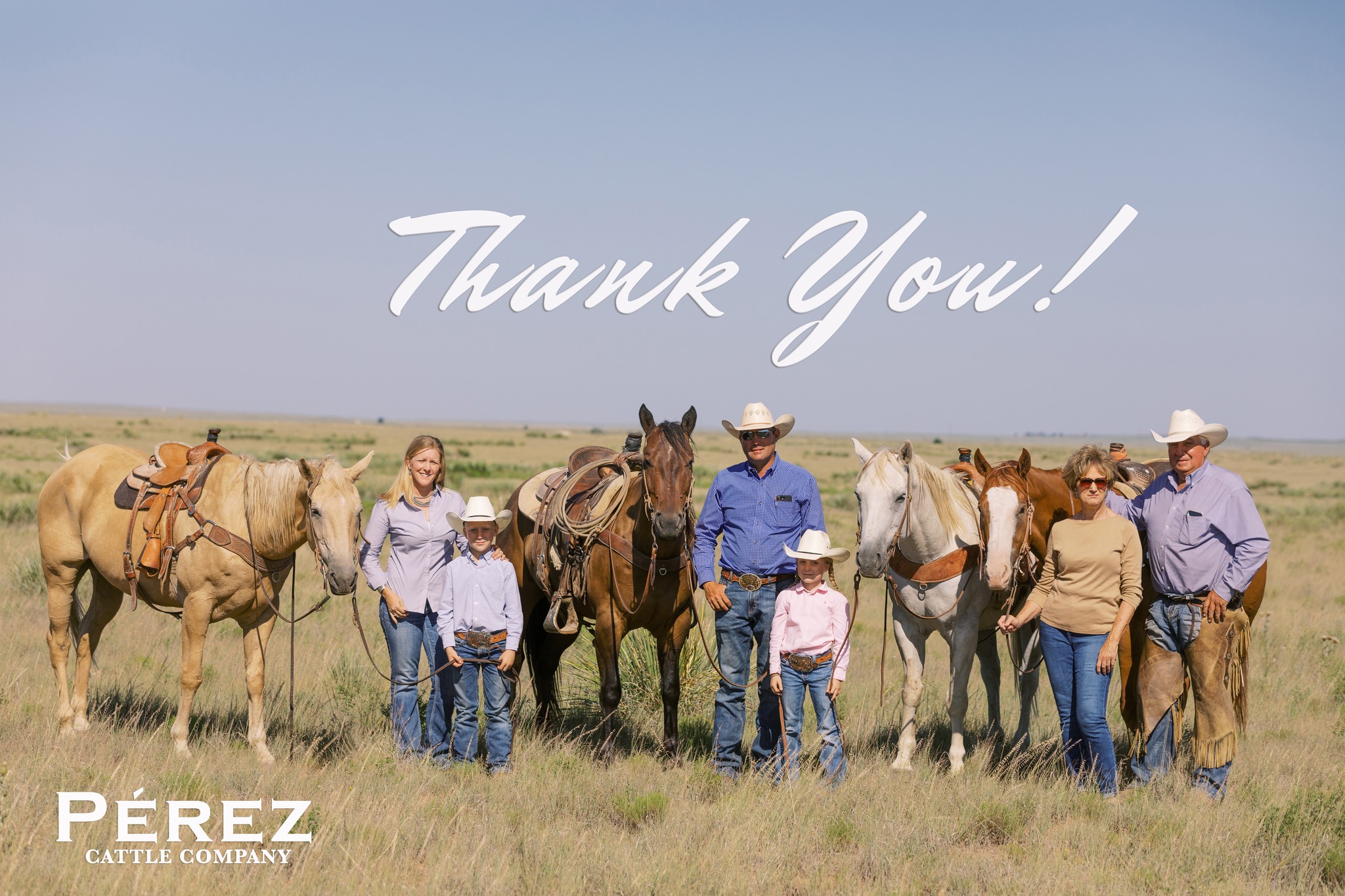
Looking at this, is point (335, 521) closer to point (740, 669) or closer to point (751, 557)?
point (751, 557)

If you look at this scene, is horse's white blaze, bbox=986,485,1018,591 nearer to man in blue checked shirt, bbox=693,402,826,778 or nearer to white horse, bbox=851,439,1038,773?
white horse, bbox=851,439,1038,773

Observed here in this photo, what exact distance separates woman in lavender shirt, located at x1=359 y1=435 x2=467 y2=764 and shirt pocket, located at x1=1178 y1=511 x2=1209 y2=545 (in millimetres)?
4300

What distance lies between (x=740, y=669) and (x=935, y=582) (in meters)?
1.44

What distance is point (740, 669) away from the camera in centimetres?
618

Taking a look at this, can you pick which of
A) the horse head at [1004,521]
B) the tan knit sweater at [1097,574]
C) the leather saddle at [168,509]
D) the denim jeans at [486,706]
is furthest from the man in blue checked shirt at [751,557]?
the leather saddle at [168,509]

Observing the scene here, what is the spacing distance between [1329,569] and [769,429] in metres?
15.8

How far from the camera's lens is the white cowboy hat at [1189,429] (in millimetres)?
5672

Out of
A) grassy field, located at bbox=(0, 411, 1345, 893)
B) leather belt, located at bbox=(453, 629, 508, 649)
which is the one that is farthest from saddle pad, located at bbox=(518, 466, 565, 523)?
grassy field, located at bbox=(0, 411, 1345, 893)

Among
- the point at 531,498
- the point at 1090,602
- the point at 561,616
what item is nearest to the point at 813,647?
the point at 1090,602

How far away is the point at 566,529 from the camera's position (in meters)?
6.55

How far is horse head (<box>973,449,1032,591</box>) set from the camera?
5.98 metres

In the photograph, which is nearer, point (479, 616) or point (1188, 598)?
point (1188, 598)

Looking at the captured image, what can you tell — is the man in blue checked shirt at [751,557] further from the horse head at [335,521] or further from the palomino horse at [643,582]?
the horse head at [335,521]

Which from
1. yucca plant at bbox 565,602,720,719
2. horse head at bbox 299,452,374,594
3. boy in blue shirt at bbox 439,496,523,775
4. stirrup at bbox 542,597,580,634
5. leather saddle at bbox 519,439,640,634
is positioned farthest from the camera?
yucca plant at bbox 565,602,720,719
